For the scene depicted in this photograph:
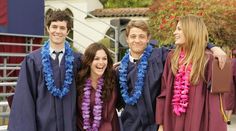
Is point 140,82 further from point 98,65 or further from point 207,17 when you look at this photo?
point 207,17

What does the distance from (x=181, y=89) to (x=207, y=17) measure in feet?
29.4

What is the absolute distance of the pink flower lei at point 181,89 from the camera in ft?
12.0

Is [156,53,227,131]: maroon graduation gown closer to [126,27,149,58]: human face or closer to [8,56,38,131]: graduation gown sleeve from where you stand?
[126,27,149,58]: human face

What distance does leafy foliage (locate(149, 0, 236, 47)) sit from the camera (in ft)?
39.5

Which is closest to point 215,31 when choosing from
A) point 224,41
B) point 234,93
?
point 224,41

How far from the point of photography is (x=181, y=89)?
12.1 feet

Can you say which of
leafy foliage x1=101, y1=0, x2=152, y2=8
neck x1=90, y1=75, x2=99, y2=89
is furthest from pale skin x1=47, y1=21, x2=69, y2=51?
leafy foliage x1=101, y1=0, x2=152, y2=8

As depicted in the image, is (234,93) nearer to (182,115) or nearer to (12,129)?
(182,115)

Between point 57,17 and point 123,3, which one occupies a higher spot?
point 123,3

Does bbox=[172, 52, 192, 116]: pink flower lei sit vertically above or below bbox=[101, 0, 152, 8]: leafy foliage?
below

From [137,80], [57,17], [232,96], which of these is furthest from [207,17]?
[57,17]

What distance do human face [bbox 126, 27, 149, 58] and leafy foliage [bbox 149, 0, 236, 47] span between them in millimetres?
7984

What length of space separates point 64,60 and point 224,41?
8.99 m

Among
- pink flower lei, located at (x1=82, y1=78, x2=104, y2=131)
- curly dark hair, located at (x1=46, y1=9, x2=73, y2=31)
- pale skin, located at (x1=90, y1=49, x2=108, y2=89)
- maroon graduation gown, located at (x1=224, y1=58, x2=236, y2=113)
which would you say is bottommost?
maroon graduation gown, located at (x1=224, y1=58, x2=236, y2=113)
